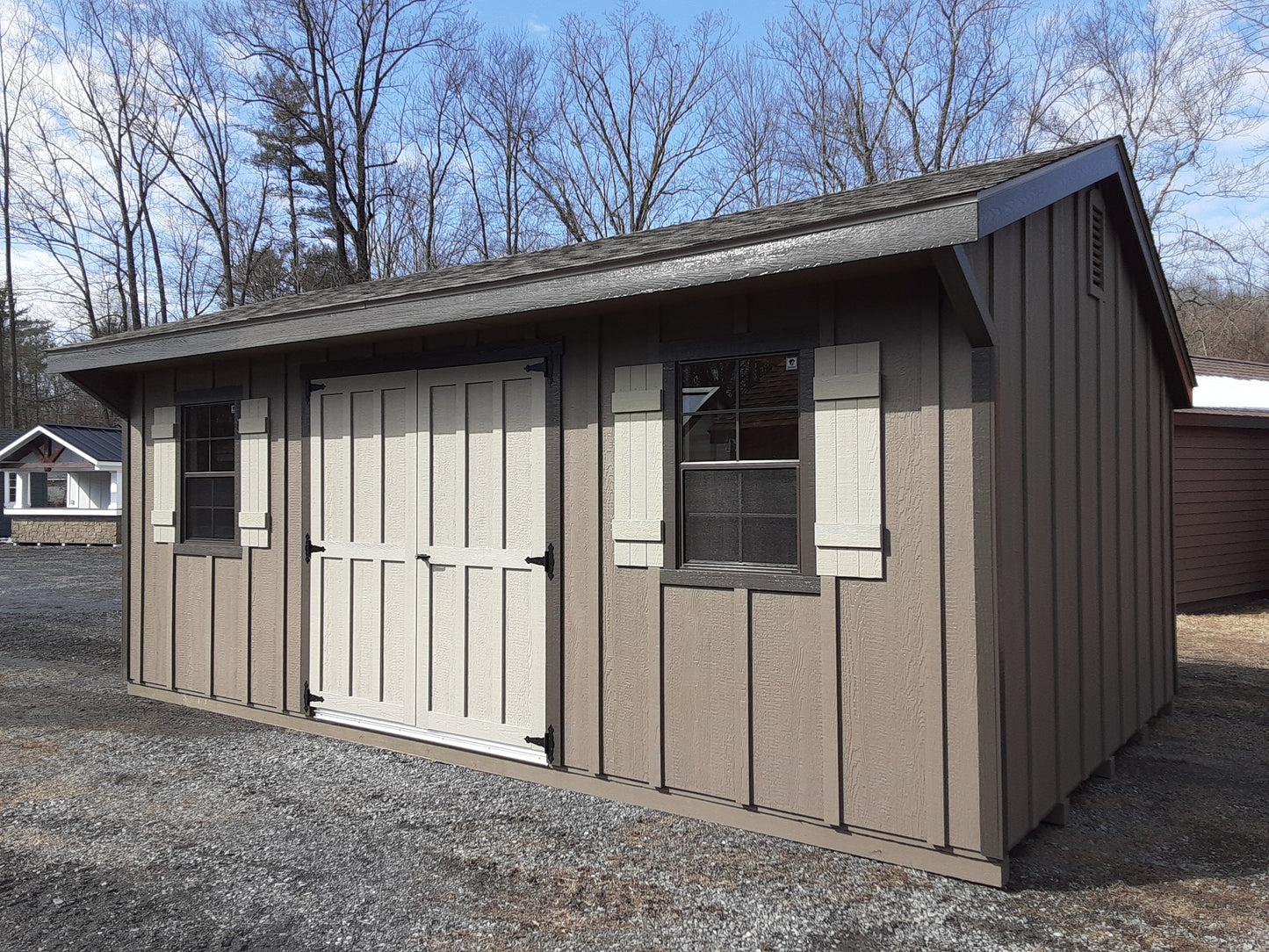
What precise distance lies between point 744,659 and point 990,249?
1.87 meters

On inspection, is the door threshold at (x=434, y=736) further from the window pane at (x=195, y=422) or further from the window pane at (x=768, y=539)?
the window pane at (x=195, y=422)

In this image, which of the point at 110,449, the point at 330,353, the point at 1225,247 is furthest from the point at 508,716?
the point at 110,449

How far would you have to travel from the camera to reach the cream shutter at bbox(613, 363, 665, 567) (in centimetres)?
417

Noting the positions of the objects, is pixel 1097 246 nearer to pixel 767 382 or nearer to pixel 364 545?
pixel 767 382

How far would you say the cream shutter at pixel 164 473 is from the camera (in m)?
6.27

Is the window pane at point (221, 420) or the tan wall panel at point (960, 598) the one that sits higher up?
the window pane at point (221, 420)

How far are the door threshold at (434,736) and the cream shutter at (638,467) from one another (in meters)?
1.12

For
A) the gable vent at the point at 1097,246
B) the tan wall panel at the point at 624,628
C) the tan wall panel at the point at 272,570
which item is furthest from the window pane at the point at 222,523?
the gable vent at the point at 1097,246

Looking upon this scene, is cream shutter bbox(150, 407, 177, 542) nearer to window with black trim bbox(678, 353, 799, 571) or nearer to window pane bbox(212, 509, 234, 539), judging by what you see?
window pane bbox(212, 509, 234, 539)

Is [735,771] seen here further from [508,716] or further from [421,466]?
[421,466]

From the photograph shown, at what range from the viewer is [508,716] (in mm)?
4688

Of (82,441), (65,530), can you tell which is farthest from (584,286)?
(65,530)

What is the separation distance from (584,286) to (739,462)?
→ 3.25 feet

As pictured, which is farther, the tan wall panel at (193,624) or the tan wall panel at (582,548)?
the tan wall panel at (193,624)
